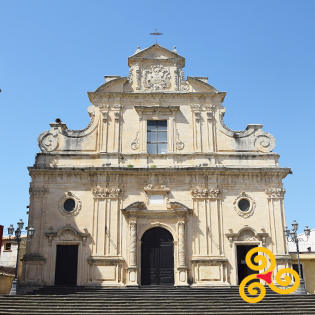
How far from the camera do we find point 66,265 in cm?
2153

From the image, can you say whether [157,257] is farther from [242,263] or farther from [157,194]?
[242,263]

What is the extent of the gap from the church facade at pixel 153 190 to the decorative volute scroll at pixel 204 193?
0.18 ft

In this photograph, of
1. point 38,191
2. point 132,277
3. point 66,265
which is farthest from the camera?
point 38,191

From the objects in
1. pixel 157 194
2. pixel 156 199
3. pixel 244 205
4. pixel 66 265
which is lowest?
pixel 66 265

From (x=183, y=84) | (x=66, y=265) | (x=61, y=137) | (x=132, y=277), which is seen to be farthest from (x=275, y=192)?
(x=61, y=137)

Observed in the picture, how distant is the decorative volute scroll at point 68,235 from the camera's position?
2158 cm

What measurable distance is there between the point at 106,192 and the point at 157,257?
4.27m

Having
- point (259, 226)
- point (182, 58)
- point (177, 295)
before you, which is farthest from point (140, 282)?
point (182, 58)

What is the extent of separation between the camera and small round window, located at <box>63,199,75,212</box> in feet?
73.1

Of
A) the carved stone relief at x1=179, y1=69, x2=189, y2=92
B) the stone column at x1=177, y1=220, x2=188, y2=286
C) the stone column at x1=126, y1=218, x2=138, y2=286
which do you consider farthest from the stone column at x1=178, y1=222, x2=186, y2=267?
the carved stone relief at x1=179, y1=69, x2=189, y2=92

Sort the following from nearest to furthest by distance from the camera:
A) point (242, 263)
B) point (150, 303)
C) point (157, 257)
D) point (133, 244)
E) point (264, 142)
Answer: point (150, 303)
point (133, 244)
point (157, 257)
point (242, 263)
point (264, 142)

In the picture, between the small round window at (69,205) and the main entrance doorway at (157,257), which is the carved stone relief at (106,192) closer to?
the small round window at (69,205)

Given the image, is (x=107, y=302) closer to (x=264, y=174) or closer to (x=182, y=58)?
(x=264, y=174)

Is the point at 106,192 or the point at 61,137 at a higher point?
the point at 61,137
